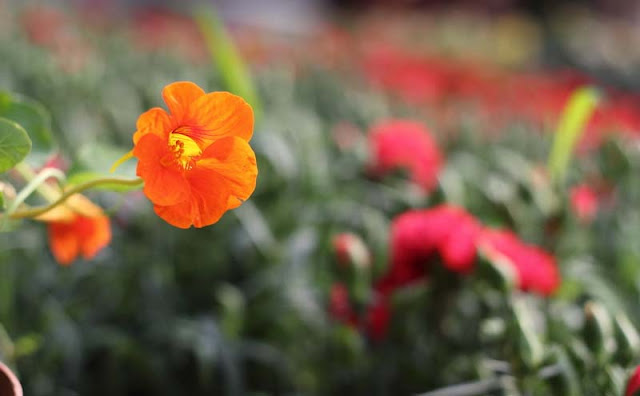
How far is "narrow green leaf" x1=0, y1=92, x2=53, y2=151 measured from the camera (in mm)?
533

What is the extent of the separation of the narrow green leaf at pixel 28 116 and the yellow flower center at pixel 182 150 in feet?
0.44

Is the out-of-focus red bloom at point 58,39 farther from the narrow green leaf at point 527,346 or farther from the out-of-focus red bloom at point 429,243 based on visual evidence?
the narrow green leaf at point 527,346

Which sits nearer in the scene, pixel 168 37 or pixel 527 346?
pixel 527 346

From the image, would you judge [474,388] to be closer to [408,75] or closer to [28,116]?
[28,116]

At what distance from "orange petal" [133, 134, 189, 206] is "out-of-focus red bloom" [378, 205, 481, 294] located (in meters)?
0.36

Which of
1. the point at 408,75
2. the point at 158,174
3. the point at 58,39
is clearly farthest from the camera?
the point at 408,75

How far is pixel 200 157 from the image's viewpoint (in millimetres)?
457

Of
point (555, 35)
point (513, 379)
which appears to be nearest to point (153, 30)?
point (513, 379)

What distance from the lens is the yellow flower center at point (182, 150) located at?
1.47 ft

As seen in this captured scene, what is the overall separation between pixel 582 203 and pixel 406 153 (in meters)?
0.25

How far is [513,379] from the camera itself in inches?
25.2

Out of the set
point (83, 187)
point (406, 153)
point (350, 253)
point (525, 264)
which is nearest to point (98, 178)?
point (83, 187)

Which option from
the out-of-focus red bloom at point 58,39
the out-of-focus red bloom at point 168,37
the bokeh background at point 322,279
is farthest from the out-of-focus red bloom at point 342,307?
the out-of-focus red bloom at point 168,37

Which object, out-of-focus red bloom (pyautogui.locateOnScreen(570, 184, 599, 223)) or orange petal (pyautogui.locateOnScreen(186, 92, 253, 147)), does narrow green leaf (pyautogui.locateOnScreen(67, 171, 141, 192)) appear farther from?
out-of-focus red bloom (pyautogui.locateOnScreen(570, 184, 599, 223))
